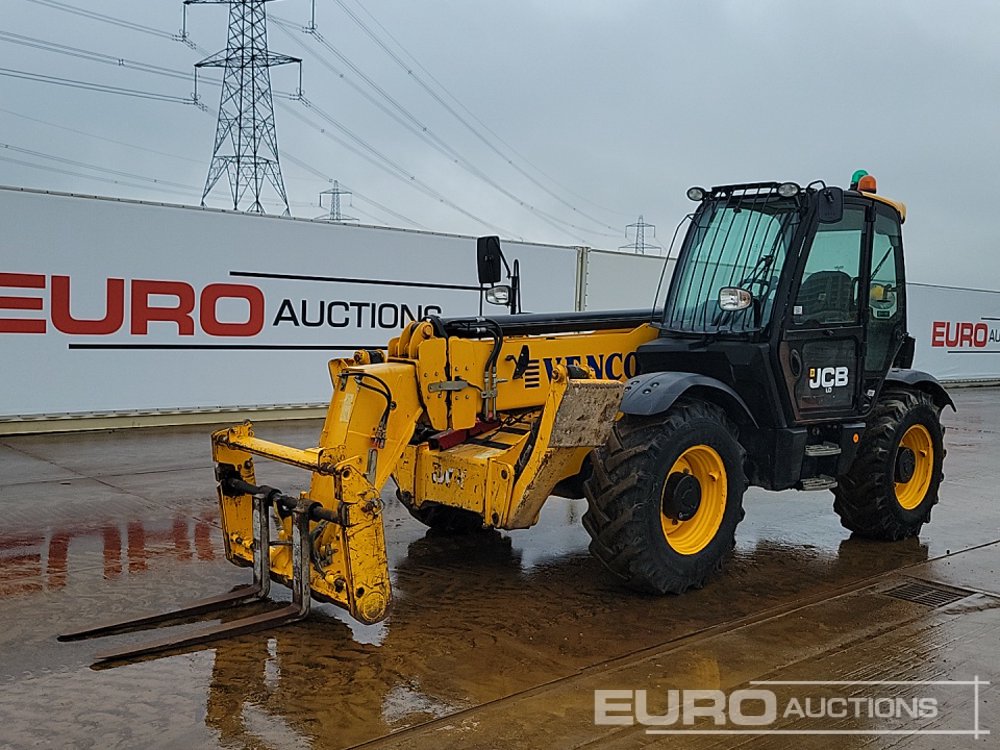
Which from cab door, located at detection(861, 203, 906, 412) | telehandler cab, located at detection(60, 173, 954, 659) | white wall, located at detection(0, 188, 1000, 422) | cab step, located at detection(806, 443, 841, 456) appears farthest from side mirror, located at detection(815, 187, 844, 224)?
white wall, located at detection(0, 188, 1000, 422)

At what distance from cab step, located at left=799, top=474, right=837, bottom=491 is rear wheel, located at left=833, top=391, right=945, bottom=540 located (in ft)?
1.82

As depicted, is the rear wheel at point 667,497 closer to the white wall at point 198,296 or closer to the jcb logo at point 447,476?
the jcb logo at point 447,476

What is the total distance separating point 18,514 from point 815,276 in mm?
5814

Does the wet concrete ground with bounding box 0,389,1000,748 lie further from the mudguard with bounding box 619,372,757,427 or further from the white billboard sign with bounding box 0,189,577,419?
the white billboard sign with bounding box 0,189,577,419

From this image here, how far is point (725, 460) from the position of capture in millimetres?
5676

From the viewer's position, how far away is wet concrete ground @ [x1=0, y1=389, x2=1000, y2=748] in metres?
3.83

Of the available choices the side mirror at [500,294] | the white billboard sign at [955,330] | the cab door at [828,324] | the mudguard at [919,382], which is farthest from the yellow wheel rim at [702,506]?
the white billboard sign at [955,330]

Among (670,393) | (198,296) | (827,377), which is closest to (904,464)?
(827,377)

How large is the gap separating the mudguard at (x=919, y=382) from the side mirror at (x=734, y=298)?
6.02 feet

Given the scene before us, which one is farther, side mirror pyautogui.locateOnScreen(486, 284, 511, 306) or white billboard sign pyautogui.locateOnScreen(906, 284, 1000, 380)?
white billboard sign pyautogui.locateOnScreen(906, 284, 1000, 380)

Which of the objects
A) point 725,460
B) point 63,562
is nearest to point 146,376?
point 63,562

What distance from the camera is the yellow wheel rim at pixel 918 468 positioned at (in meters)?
7.23

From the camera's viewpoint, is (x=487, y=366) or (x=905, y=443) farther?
(x=905, y=443)

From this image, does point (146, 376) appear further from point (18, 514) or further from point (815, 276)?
point (815, 276)
